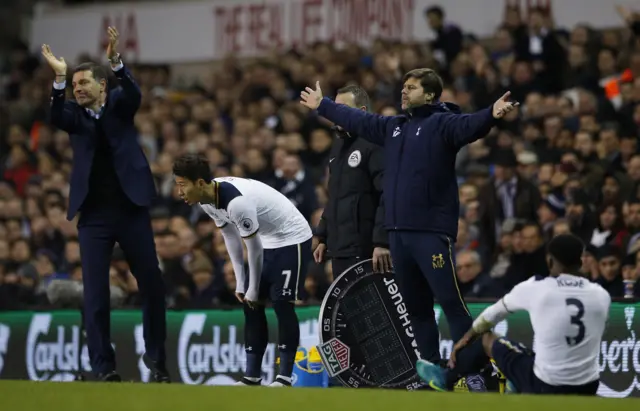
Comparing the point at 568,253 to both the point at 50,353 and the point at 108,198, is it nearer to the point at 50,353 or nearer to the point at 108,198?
→ the point at 108,198

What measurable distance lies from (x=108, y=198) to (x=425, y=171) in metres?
2.74

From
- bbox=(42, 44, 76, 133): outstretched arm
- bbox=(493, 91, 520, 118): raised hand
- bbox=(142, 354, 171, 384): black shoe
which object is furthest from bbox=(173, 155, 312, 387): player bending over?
bbox=(493, 91, 520, 118): raised hand

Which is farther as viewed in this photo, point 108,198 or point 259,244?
point 108,198

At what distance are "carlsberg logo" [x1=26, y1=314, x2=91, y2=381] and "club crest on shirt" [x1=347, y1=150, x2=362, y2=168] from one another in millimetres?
4368

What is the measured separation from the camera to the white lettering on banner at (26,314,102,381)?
1440 cm

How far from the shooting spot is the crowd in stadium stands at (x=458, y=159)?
14.2 metres

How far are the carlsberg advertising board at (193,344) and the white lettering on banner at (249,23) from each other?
7687 mm

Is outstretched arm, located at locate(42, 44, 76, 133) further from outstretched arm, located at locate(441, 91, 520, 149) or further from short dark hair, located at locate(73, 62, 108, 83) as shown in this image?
outstretched arm, located at locate(441, 91, 520, 149)

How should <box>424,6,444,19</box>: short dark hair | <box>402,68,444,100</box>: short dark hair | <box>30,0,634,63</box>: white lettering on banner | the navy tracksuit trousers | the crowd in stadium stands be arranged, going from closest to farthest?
the navy tracksuit trousers < <box>402,68,444,100</box>: short dark hair < the crowd in stadium stands < <box>424,6,444,19</box>: short dark hair < <box>30,0,634,63</box>: white lettering on banner

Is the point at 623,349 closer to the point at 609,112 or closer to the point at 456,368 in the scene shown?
the point at 456,368

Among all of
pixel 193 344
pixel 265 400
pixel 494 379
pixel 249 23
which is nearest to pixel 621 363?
pixel 494 379

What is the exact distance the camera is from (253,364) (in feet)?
36.1

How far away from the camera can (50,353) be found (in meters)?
14.6

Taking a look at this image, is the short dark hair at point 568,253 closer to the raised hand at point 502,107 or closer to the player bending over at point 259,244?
the raised hand at point 502,107
